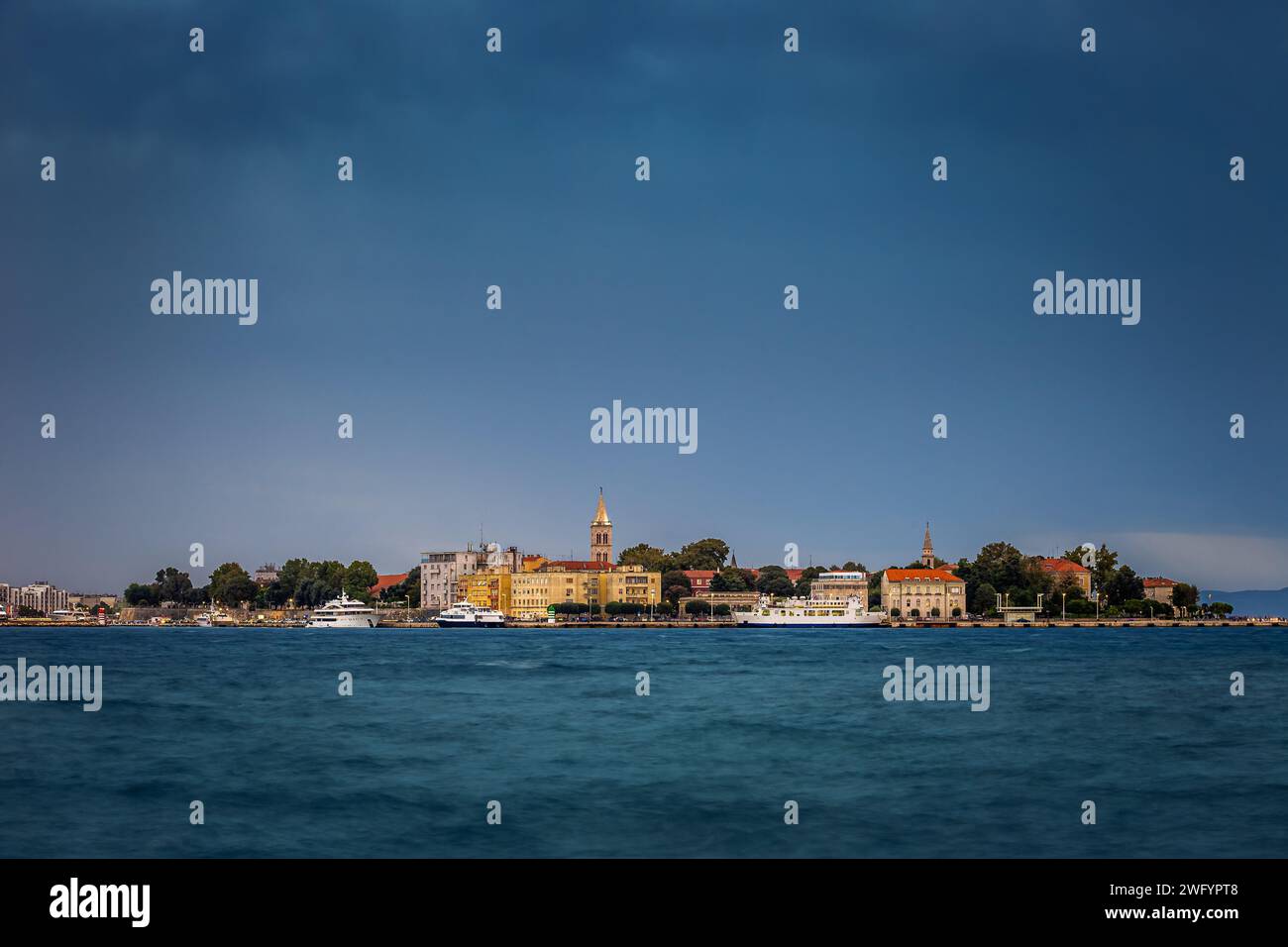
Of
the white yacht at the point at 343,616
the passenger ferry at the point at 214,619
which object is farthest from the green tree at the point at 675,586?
the passenger ferry at the point at 214,619

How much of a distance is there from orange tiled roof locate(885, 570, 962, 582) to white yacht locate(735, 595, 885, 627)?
28.1ft

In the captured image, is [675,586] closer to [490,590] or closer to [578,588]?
[578,588]

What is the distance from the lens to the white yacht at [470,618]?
15338 centimetres

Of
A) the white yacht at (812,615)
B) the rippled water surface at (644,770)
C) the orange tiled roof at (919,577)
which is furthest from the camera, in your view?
the orange tiled roof at (919,577)

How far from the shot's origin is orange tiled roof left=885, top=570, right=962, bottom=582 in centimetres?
15446

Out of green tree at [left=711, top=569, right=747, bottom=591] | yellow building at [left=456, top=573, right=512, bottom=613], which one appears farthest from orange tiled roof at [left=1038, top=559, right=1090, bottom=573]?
yellow building at [left=456, top=573, right=512, bottom=613]

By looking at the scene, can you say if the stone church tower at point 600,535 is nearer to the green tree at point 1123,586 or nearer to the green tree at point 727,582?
the green tree at point 727,582

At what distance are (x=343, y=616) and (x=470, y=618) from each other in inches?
699

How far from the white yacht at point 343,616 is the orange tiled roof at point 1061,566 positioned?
90.5 meters

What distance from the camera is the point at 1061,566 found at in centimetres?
16462

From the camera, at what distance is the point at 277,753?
26078 millimetres

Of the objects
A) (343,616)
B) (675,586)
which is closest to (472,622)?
(343,616)
